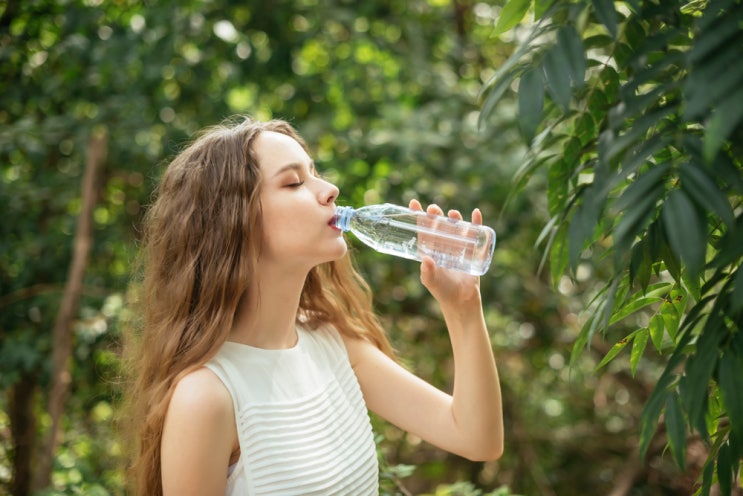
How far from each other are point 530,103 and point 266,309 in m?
0.80

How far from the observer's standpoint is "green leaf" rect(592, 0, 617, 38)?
0.95 metres

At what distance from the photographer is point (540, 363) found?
396cm

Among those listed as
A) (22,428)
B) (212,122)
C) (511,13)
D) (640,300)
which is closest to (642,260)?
(640,300)

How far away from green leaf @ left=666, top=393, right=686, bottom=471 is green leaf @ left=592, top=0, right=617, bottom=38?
1.62ft

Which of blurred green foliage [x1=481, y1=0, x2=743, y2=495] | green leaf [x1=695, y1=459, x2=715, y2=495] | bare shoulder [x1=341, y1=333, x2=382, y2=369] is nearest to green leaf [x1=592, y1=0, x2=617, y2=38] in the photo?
blurred green foliage [x1=481, y1=0, x2=743, y2=495]

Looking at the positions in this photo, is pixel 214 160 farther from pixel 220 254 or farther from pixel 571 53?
pixel 571 53

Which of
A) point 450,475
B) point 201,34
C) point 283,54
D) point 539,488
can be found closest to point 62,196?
point 201,34

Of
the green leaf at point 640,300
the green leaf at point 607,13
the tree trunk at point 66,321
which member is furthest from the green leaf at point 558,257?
the tree trunk at point 66,321

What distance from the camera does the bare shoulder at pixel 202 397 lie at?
1.40 meters

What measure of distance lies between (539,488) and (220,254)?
109 inches

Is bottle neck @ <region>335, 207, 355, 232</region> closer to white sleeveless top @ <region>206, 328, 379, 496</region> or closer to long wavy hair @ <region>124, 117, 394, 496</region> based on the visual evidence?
long wavy hair @ <region>124, 117, 394, 496</region>

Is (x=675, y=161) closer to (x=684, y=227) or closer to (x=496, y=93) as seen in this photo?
(x=684, y=227)

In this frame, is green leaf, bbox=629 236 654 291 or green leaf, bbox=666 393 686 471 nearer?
green leaf, bbox=666 393 686 471

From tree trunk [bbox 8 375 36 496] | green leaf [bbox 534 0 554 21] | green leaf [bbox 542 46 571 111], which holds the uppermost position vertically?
green leaf [bbox 534 0 554 21]
